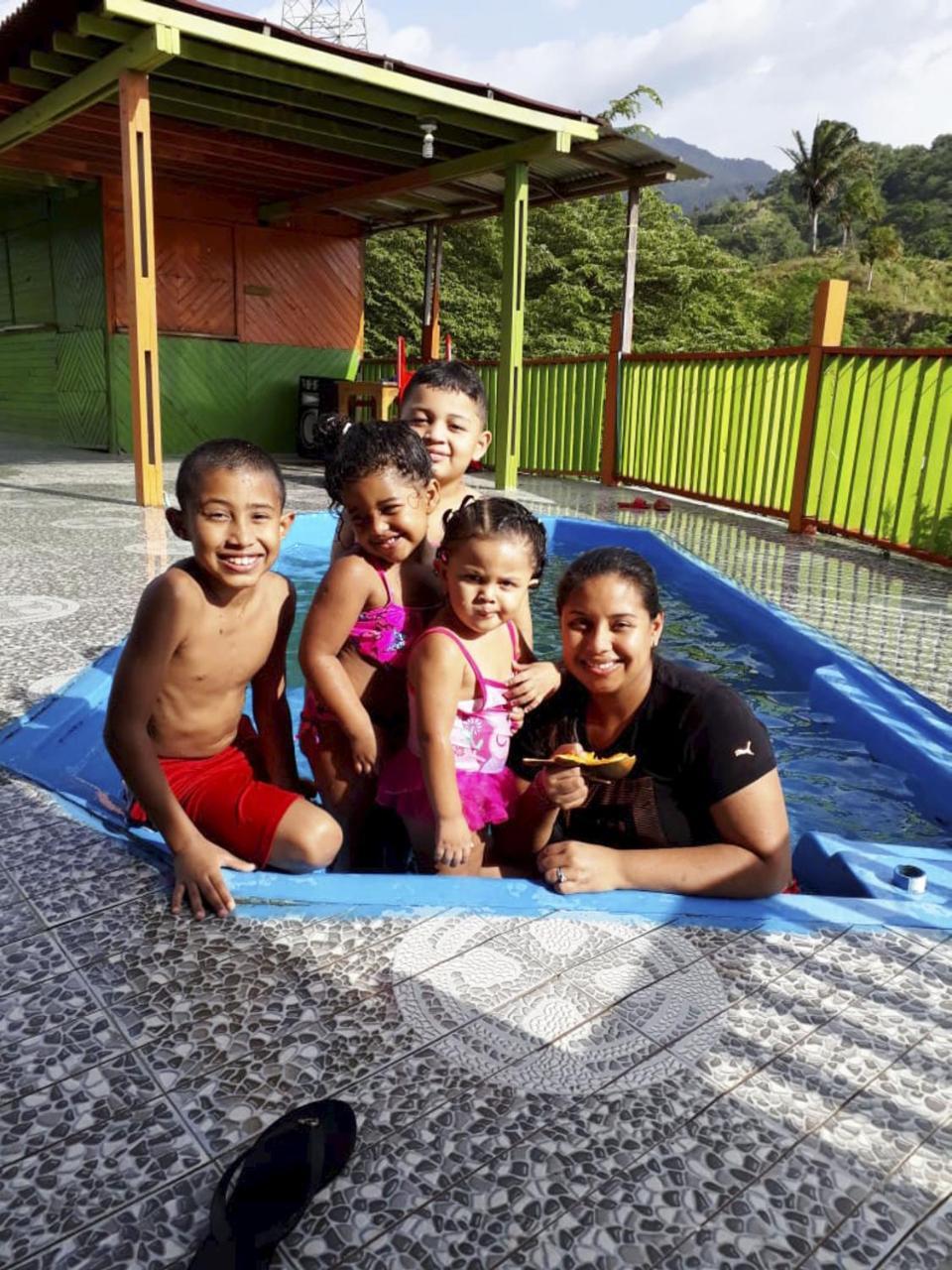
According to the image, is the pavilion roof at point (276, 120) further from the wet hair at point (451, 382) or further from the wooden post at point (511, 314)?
the wet hair at point (451, 382)

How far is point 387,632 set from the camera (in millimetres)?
2326

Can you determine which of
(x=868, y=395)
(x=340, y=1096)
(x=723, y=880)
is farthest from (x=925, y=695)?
(x=868, y=395)

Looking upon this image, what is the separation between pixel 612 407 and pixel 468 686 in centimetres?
941

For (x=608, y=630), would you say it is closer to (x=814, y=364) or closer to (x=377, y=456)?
(x=377, y=456)

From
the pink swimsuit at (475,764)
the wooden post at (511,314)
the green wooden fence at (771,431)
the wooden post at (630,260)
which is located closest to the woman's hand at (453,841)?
the pink swimsuit at (475,764)

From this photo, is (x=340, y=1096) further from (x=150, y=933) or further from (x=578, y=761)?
(x=578, y=761)

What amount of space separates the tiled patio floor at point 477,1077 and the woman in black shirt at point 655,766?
134 mm

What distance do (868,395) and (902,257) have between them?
4822cm

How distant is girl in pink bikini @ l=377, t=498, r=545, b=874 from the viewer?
6.75 ft

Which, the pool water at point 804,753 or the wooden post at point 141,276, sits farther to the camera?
the wooden post at point 141,276

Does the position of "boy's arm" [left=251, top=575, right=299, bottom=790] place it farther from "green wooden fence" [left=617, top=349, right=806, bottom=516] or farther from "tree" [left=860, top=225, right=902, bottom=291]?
"tree" [left=860, top=225, right=902, bottom=291]

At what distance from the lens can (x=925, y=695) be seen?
3.52 m

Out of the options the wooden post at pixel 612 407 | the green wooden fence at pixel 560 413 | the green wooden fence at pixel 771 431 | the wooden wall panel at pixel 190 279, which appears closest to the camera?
the green wooden fence at pixel 771 431

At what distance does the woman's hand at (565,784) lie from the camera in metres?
2.04
